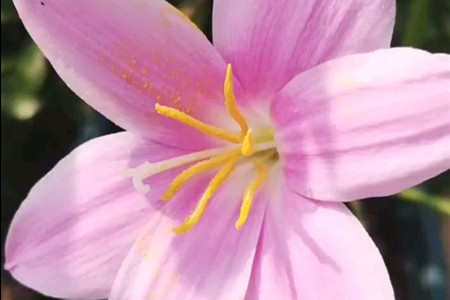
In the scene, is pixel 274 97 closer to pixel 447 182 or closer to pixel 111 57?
pixel 111 57

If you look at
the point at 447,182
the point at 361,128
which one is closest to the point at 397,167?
the point at 361,128

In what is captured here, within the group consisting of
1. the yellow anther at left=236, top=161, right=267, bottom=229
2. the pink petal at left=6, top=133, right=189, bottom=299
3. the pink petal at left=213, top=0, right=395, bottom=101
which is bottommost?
the pink petal at left=6, top=133, right=189, bottom=299

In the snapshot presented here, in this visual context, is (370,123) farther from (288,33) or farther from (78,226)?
(78,226)

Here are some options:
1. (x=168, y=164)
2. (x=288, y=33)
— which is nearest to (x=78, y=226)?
(x=168, y=164)

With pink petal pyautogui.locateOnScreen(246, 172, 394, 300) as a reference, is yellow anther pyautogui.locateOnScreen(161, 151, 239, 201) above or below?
above

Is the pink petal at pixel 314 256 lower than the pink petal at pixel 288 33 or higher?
lower
